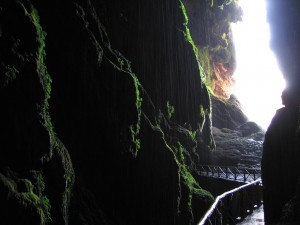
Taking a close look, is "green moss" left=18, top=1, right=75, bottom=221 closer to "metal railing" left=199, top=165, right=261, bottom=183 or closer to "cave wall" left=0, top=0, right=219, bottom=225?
"cave wall" left=0, top=0, right=219, bottom=225

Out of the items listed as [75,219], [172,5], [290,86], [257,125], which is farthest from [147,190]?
[257,125]

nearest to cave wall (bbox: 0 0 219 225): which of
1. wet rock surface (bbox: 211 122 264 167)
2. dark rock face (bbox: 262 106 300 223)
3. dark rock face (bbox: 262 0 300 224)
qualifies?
dark rock face (bbox: 262 106 300 223)

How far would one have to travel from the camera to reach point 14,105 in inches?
313

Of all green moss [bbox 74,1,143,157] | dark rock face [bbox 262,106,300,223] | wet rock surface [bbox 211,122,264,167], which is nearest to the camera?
dark rock face [bbox 262,106,300,223]

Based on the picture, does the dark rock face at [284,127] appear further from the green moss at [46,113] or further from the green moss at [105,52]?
the green moss at [46,113]

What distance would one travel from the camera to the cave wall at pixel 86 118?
26.2ft

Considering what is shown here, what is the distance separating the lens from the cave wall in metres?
8.00

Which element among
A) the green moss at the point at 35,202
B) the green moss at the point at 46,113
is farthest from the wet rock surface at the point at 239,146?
the green moss at the point at 35,202

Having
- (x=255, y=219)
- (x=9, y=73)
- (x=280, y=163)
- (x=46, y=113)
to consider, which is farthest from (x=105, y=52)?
(x=255, y=219)

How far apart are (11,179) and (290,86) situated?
11.2 meters

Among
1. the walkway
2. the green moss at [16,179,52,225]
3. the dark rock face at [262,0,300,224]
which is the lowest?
the walkway

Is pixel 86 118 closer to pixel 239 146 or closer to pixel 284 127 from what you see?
pixel 284 127

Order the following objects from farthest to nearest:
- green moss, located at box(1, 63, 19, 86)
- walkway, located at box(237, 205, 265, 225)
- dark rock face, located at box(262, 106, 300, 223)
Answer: dark rock face, located at box(262, 106, 300, 223) → walkway, located at box(237, 205, 265, 225) → green moss, located at box(1, 63, 19, 86)

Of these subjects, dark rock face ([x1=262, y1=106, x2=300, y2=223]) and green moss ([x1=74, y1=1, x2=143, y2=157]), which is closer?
dark rock face ([x1=262, y1=106, x2=300, y2=223])
